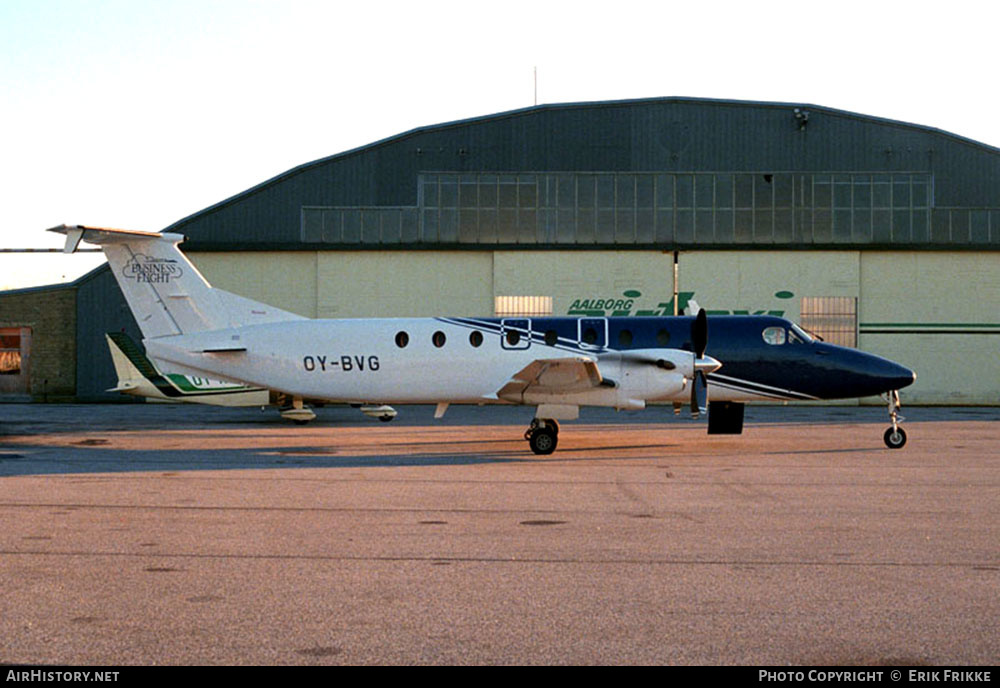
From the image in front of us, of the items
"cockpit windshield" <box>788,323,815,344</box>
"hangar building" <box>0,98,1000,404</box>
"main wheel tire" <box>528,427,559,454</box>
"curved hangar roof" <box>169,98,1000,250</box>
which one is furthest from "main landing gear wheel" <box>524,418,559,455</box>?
"curved hangar roof" <box>169,98,1000,250</box>

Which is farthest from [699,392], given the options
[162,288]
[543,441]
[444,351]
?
[162,288]

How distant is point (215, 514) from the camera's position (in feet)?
39.7

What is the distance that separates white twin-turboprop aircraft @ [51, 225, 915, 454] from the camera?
70.1 ft

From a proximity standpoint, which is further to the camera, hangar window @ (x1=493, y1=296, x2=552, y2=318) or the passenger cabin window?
hangar window @ (x1=493, y1=296, x2=552, y2=318)

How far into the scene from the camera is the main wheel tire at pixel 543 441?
19844 millimetres

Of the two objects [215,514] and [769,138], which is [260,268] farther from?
[215,514]

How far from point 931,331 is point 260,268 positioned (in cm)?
3009

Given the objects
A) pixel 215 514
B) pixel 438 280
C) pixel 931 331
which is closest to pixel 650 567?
pixel 215 514

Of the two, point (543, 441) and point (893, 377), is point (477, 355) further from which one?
point (893, 377)

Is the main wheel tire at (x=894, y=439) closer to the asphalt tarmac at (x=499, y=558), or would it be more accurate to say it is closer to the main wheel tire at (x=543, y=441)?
the asphalt tarmac at (x=499, y=558)

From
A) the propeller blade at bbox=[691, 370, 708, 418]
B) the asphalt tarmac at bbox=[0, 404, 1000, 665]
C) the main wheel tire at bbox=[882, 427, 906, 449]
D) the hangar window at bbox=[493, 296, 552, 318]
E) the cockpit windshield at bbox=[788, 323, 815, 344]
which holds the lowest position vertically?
the main wheel tire at bbox=[882, 427, 906, 449]

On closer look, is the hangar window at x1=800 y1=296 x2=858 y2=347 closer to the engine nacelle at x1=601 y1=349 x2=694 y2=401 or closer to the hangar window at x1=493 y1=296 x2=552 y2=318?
the hangar window at x1=493 y1=296 x2=552 y2=318

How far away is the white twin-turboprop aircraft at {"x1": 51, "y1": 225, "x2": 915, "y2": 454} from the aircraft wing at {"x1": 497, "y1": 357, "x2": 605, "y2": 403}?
7 cm

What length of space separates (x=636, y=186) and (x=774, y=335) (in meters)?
22.9
